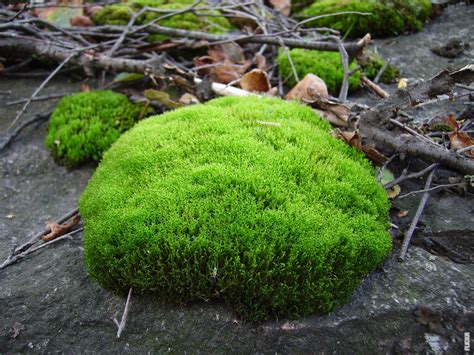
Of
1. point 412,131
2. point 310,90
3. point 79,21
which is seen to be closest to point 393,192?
point 412,131

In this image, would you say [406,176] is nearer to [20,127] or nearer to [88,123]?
[88,123]

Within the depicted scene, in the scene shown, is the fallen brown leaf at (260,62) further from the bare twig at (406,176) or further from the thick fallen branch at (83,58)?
the bare twig at (406,176)

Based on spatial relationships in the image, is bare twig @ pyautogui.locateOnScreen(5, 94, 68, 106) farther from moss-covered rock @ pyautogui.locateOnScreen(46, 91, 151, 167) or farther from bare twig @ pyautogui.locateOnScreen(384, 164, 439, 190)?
bare twig @ pyautogui.locateOnScreen(384, 164, 439, 190)

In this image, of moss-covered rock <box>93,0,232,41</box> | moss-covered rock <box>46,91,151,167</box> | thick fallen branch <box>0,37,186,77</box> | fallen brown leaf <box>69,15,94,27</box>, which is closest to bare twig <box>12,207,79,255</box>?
moss-covered rock <box>46,91,151,167</box>

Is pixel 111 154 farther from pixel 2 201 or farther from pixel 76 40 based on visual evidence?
pixel 76 40

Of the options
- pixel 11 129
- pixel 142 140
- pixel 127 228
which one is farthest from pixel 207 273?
pixel 11 129

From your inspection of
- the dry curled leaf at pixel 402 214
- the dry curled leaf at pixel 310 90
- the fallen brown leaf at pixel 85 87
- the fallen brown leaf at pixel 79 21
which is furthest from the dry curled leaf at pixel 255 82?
the fallen brown leaf at pixel 79 21
